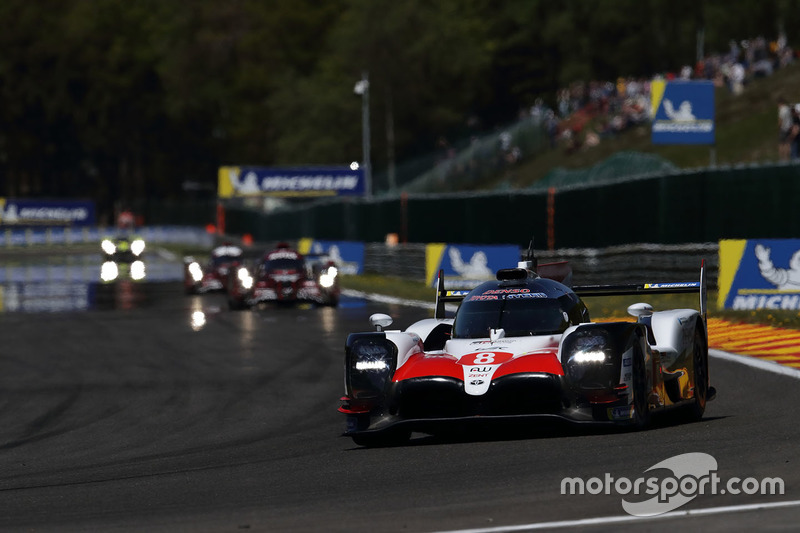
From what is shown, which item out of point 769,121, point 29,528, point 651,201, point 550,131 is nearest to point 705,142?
point 769,121

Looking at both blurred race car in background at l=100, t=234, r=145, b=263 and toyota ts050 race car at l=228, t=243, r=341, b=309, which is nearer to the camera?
toyota ts050 race car at l=228, t=243, r=341, b=309

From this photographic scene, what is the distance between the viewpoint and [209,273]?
36125mm

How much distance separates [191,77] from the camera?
134 metres

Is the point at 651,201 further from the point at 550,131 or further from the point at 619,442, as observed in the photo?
the point at 550,131

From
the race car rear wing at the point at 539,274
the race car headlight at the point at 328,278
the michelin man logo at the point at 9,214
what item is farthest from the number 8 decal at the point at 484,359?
the michelin man logo at the point at 9,214

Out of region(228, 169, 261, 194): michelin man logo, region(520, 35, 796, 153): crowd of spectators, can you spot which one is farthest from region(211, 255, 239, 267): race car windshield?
region(228, 169, 261, 194): michelin man logo

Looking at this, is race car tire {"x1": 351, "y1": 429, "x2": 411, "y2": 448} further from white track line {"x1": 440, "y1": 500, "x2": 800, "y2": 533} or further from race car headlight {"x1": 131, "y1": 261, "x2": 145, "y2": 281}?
race car headlight {"x1": 131, "y1": 261, "x2": 145, "y2": 281}

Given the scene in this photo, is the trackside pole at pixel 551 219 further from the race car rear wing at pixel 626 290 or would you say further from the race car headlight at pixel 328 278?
the race car rear wing at pixel 626 290

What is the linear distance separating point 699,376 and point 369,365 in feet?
9.55

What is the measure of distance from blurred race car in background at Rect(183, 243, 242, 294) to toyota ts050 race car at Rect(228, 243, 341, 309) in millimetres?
5713

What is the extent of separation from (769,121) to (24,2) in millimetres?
99652

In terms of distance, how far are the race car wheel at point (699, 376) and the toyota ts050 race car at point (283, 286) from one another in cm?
1755

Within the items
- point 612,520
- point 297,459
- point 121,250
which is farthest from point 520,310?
point 121,250

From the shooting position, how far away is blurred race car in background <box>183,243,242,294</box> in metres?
35.8
